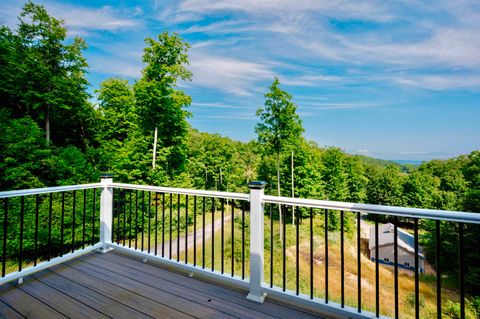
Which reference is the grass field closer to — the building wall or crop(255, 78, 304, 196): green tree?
the building wall

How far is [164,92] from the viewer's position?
11461 mm

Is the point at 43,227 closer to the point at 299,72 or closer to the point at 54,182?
the point at 54,182

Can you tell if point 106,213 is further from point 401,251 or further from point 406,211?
point 401,251

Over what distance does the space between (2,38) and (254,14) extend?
12.5 metres

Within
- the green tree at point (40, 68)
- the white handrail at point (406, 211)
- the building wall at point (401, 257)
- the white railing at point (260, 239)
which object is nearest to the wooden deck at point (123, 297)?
the white railing at point (260, 239)

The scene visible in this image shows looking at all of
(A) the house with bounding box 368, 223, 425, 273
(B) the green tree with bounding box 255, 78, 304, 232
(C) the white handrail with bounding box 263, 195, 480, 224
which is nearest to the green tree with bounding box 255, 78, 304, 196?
(B) the green tree with bounding box 255, 78, 304, 232

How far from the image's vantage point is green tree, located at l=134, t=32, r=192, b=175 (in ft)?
36.8

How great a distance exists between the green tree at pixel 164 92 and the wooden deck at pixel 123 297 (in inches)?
391

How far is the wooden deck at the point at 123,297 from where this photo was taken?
1.73 metres

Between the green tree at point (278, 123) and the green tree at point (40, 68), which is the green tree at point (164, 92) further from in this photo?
the green tree at point (278, 123)

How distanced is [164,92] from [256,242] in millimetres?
11173

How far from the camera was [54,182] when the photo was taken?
412 inches

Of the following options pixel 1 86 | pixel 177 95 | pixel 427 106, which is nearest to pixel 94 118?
pixel 1 86

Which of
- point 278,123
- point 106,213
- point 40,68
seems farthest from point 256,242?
point 40,68
